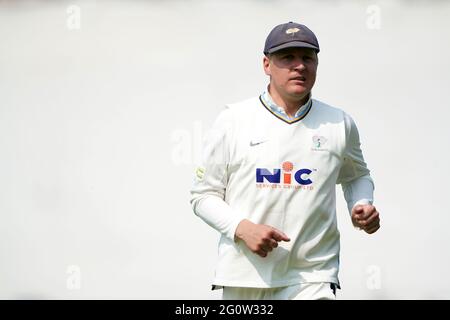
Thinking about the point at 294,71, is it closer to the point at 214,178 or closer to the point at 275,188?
the point at 275,188

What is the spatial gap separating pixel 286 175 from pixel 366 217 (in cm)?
54

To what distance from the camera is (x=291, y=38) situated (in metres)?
6.15

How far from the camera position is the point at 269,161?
20.0 feet

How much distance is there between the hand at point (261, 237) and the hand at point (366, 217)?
0.50m

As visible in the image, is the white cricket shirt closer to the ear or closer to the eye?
the ear

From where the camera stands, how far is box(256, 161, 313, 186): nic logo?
6078 millimetres

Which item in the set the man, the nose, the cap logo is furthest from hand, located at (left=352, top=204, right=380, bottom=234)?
the cap logo

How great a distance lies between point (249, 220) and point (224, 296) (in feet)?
1.75

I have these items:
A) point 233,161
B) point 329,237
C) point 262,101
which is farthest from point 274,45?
point 329,237

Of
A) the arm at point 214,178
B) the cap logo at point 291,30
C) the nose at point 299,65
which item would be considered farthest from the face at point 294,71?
the arm at point 214,178

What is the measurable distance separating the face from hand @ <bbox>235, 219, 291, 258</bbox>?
867mm

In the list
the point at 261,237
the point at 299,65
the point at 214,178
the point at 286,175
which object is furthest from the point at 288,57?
the point at 261,237

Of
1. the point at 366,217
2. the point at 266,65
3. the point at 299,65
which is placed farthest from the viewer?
the point at 266,65

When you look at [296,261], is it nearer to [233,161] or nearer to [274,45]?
[233,161]
